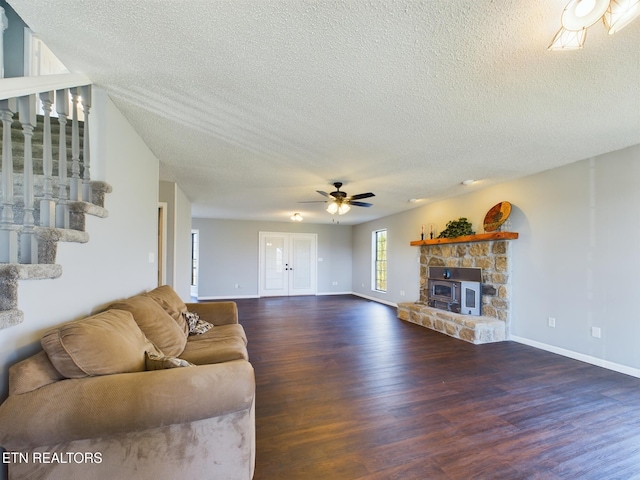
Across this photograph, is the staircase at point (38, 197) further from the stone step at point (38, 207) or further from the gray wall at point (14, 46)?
the gray wall at point (14, 46)

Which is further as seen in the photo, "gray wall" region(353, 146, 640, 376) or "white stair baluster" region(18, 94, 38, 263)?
"gray wall" region(353, 146, 640, 376)

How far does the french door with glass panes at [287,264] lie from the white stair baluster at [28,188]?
709 centimetres

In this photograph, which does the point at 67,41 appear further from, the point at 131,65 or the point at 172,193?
the point at 172,193

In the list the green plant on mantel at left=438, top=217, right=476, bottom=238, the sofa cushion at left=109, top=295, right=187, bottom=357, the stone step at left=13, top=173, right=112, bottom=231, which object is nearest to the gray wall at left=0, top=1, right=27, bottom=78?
the stone step at left=13, top=173, right=112, bottom=231

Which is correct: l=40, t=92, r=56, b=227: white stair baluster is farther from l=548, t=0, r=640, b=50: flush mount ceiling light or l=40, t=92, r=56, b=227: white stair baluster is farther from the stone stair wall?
l=548, t=0, r=640, b=50: flush mount ceiling light

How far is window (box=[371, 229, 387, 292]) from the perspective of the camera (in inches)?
310

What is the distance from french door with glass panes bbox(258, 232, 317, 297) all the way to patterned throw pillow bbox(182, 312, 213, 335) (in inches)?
222

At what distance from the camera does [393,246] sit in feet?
23.9

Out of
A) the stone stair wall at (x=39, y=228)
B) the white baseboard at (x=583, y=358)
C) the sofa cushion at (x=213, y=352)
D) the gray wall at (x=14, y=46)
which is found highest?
the gray wall at (x=14, y=46)

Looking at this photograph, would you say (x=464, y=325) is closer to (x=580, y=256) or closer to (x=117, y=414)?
(x=580, y=256)

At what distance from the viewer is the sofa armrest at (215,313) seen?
10.6 ft

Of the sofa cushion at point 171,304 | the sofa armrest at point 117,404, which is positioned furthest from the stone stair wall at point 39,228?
the sofa cushion at point 171,304

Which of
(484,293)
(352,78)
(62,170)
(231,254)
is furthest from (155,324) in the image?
(231,254)

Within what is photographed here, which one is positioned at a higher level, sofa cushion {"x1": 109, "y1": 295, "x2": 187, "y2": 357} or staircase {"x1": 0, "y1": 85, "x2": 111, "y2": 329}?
staircase {"x1": 0, "y1": 85, "x2": 111, "y2": 329}
